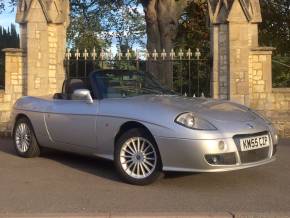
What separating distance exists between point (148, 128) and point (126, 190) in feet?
2.58

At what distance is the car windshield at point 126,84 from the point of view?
306 inches

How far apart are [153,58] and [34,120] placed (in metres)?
5.68

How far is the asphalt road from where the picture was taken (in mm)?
5840

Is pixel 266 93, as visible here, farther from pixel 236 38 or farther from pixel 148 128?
pixel 148 128

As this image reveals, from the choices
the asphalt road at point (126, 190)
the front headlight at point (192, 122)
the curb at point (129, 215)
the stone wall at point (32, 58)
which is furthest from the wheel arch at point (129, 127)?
the stone wall at point (32, 58)

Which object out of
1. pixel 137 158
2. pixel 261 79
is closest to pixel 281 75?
pixel 261 79

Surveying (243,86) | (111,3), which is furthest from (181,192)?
(111,3)

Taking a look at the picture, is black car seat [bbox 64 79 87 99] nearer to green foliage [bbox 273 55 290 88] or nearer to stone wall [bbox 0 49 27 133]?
stone wall [bbox 0 49 27 133]

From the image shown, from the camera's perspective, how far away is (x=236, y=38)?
12.8m

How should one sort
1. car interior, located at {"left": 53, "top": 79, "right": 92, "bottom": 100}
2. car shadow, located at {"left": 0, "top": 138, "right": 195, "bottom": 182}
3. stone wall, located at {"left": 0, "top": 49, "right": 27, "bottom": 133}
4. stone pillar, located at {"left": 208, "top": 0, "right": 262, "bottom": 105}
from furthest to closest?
stone wall, located at {"left": 0, "top": 49, "right": 27, "bottom": 133}, stone pillar, located at {"left": 208, "top": 0, "right": 262, "bottom": 105}, car interior, located at {"left": 53, "top": 79, "right": 92, "bottom": 100}, car shadow, located at {"left": 0, "top": 138, "right": 195, "bottom": 182}

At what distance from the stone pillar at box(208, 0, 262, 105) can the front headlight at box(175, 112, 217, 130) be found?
6.26 m

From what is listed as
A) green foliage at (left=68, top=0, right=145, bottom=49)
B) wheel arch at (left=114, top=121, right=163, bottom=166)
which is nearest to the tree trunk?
green foliage at (left=68, top=0, right=145, bottom=49)

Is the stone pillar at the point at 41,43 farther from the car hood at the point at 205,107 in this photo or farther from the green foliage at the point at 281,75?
the green foliage at the point at 281,75

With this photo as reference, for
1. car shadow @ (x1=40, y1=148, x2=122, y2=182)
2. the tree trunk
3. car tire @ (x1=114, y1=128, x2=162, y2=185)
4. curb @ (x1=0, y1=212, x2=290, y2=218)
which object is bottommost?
curb @ (x1=0, y1=212, x2=290, y2=218)
